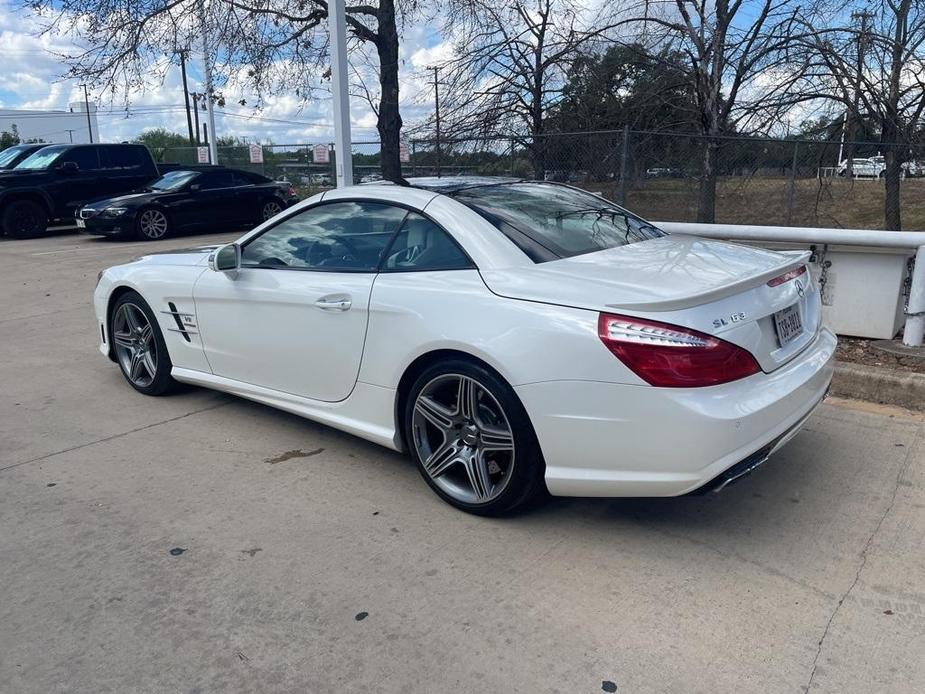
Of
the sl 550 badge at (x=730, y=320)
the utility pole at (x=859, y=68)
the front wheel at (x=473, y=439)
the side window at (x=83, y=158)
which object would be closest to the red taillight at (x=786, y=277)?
the sl 550 badge at (x=730, y=320)

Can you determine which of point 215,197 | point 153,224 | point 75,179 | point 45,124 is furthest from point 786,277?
point 45,124

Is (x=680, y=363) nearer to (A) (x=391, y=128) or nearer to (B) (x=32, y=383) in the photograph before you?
(B) (x=32, y=383)

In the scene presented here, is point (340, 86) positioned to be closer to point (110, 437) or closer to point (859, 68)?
point (110, 437)

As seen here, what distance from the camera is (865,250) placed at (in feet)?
18.0

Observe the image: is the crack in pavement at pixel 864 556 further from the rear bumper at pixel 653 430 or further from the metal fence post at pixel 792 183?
the metal fence post at pixel 792 183

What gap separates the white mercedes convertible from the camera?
9.30 ft

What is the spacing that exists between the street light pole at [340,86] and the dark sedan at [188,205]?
256 inches

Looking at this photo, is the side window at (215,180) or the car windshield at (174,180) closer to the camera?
the car windshield at (174,180)

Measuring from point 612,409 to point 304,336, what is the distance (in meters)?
1.81

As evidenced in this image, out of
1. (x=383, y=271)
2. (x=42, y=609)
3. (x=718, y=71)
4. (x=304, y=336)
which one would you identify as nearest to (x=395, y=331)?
(x=383, y=271)

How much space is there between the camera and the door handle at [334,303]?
12.2ft

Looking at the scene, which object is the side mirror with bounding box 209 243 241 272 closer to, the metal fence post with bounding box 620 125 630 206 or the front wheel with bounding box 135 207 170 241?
the metal fence post with bounding box 620 125 630 206

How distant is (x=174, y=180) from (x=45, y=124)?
7839 centimetres

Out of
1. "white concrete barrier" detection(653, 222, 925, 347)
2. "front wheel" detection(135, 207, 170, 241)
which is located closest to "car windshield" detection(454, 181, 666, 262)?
"white concrete barrier" detection(653, 222, 925, 347)
